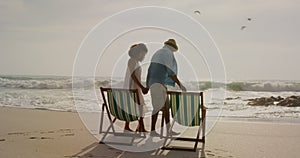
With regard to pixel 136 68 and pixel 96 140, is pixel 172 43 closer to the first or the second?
pixel 136 68

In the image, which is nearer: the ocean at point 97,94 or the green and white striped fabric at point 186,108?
the green and white striped fabric at point 186,108

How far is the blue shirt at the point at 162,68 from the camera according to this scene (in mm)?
6152

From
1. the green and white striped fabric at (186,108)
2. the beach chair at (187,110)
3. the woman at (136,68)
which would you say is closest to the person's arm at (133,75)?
the woman at (136,68)

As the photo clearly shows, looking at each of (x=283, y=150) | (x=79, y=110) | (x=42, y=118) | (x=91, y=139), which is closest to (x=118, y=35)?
(x=91, y=139)

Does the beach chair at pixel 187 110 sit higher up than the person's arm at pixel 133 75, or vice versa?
the person's arm at pixel 133 75

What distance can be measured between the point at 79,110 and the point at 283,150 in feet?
20.8

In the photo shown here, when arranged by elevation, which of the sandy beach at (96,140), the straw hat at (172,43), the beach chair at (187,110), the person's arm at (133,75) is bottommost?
the sandy beach at (96,140)

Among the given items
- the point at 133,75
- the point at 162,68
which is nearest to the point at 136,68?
the point at 133,75

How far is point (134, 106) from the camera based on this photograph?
19.8 ft

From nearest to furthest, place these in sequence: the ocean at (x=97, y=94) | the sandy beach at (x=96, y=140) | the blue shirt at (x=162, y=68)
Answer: the sandy beach at (x=96, y=140), the blue shirt at (x=162, y=68), the ocean at (x=97, y=94)

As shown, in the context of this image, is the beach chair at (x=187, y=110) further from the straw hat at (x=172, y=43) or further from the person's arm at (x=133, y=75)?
the straw hat at (x=172, y=43)

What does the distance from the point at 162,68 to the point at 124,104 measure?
29.1 inches

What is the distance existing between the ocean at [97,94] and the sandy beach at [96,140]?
102 inches

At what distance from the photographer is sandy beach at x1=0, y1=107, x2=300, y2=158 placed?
18.0ft
